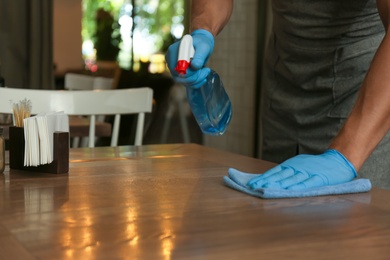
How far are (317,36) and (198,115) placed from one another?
49 centimetres

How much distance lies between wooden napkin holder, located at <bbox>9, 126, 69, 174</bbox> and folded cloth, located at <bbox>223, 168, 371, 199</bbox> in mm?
297

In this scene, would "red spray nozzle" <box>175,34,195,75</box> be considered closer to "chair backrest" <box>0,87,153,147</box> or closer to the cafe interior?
the cafe interior

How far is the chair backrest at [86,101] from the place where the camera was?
7.01 ft

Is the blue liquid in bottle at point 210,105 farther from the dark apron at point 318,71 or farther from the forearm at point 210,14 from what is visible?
the dark apron at point 318,71

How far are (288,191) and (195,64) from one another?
0.32 meters

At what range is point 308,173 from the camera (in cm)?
119

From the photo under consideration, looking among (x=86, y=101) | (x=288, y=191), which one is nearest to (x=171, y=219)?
(x=288, y=191)

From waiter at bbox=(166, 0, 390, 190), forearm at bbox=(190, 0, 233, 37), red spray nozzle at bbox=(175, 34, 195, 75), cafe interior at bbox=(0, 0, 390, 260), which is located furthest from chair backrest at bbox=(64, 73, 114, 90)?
Result: red spray nozzle at bbox=(175, 34, 195, 75)

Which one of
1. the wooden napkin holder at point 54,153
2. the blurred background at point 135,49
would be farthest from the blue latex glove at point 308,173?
the blurred background at point 135,49

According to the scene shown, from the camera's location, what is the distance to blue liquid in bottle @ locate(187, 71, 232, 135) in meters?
1.47

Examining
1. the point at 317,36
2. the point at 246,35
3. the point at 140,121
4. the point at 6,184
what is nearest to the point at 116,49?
the point at 246,35

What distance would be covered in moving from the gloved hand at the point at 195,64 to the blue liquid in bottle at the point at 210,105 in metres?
0.05

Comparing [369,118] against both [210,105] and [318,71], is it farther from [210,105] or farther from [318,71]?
[318,71]

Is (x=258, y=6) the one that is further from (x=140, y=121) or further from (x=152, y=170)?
(x=152, y=170)
